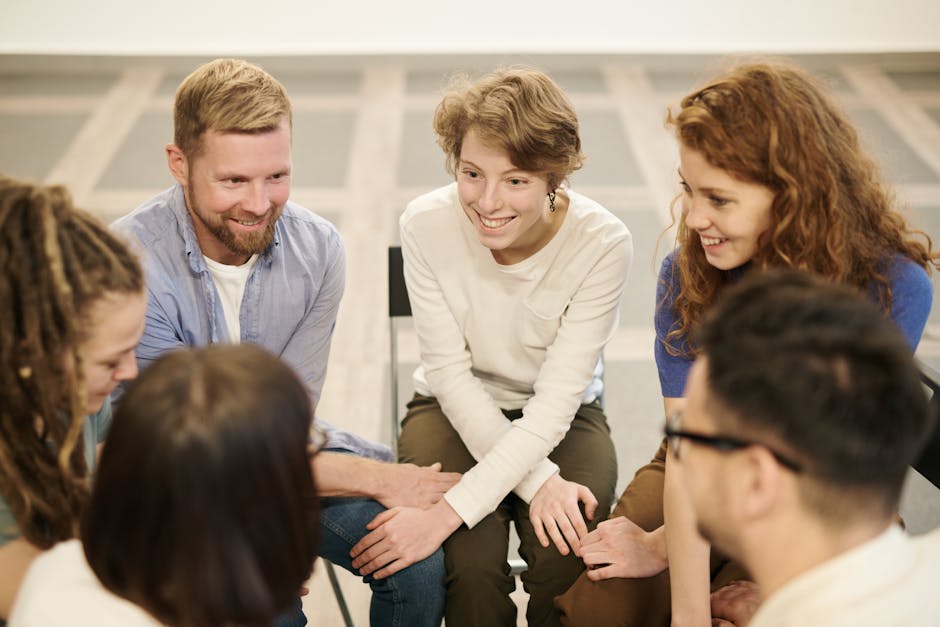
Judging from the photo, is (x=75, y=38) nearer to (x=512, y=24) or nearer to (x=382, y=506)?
(x=512, y=24)

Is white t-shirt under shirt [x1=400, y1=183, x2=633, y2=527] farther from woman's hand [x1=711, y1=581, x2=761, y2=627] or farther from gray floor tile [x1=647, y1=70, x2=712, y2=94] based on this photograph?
gray floor tile [x1=647, y1=70, x2=712, y2=94]

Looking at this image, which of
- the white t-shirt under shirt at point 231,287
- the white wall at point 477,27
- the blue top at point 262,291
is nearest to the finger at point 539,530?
the blue top at point 262,291

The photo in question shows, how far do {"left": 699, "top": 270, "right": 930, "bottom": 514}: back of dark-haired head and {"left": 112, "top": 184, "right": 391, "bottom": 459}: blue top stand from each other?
1.35 meters

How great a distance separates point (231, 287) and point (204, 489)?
1294 millimetres

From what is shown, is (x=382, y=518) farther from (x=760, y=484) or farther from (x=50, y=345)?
(x=760, y=484)

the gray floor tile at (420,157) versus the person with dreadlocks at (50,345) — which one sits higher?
the person with dreadlocks at (50,345)

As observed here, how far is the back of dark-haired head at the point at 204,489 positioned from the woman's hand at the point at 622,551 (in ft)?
3.33

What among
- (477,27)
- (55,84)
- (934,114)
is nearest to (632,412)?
(934,114)

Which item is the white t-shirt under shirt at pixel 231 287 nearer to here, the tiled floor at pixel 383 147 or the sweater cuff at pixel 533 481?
the sweater cuff at pixel 533 481

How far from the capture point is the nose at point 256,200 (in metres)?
2.31

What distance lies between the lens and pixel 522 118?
7.48 feet

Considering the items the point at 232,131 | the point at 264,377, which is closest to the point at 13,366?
the point at 264,377

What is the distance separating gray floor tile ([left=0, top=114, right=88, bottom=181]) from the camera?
542 centimetres

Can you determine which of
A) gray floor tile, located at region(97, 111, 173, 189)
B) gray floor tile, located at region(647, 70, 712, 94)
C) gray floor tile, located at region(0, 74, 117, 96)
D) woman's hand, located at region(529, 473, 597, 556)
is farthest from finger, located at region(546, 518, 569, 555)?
gray floor tile, located at region(0, 74, 117, 96)
